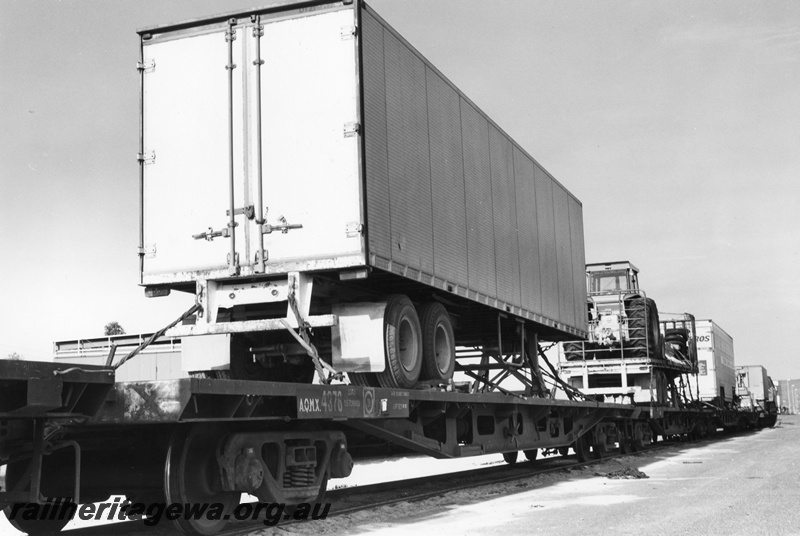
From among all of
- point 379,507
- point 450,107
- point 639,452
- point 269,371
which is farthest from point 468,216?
point 639,452

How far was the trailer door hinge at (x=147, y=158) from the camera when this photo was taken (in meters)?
9.20

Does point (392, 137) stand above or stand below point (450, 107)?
below

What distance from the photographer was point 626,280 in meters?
22.5

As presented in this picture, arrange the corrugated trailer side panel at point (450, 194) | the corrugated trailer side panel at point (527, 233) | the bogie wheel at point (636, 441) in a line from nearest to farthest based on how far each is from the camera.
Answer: the corrugated trailer side panel at point (450, 194)
the corrugated trailer side panel at point (527, 233)
the bogie wheel at point (636, 441)

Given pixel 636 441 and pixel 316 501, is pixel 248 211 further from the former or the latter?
pixel 636 441

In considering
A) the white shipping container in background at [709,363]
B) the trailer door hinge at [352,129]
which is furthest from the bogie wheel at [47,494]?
the white shipping container in background at [709,363]

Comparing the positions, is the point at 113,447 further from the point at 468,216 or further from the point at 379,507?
the point at 468,216

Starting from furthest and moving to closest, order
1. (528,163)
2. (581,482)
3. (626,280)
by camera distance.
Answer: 1. (626,280)
2. (528,163)
3. (581,482)

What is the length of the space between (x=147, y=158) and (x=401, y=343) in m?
3.33

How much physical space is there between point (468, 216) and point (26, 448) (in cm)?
700

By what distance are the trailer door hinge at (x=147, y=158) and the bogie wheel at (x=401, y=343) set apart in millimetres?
2818

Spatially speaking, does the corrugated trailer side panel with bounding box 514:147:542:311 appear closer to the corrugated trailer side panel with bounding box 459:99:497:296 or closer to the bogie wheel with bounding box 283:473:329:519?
the corrugated trailer side panel with bounding box 459:99:497:296

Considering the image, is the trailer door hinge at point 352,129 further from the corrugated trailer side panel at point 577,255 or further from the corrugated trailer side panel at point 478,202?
the corrugated trailer side panel at point 577,255

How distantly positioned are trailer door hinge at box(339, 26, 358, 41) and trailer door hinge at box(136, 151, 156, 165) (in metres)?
2.30
